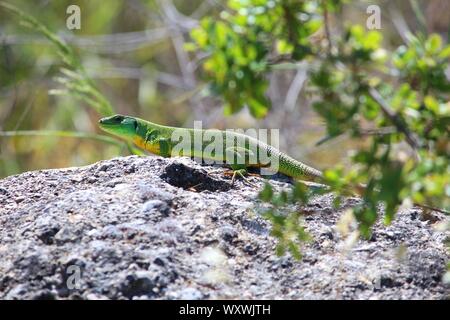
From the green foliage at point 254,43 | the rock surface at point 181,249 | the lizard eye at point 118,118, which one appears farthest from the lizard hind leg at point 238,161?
the lizard eye at point 118,118

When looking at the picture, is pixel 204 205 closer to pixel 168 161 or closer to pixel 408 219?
pixel 168 161

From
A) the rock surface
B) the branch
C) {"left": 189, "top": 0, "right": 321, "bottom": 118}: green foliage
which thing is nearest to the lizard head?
the rock surface

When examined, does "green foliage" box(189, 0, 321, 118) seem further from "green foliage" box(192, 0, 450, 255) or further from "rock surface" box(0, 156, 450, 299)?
"rock surface" box(0, 156, 450, 299)

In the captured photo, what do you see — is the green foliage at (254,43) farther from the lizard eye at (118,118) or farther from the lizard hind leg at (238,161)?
the lizard eye at (118,118)

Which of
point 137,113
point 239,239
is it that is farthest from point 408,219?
point 137,113

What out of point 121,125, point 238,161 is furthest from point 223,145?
A: point 121,125
